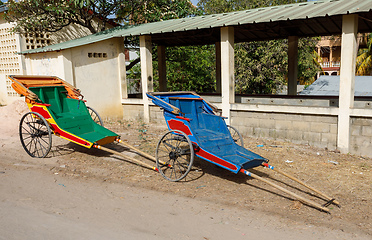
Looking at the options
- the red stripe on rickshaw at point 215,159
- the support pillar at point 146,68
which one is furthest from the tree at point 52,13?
the red stripe on rickshaw at point 215,159

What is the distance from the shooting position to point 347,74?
7797 mm

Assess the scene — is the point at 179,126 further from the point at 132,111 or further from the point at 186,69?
the point at 186,69

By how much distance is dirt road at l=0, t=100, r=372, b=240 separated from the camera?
412 centimetres

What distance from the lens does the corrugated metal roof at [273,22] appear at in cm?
792

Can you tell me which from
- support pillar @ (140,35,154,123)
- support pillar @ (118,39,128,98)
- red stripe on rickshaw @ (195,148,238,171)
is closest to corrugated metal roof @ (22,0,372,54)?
support pillar @ (140,35,154,123)

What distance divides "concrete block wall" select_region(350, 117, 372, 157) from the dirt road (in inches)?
20.0

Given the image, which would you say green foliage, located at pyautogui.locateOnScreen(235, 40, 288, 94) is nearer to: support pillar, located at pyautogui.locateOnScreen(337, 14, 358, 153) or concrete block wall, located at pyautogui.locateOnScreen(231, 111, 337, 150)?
concrete block wall, located at pyautogui.locateOnScreen(231, 111, 337, 150)

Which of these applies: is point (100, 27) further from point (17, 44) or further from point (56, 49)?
point (56, 49)

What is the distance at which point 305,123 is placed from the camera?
339 inches

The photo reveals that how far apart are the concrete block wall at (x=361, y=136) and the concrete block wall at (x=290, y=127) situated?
1.41ft

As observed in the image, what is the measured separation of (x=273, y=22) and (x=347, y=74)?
4.14 metres

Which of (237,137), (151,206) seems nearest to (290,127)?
(237,137)

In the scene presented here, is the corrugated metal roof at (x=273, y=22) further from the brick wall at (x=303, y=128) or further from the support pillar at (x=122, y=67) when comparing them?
the brick wall at (x=303, y=128)

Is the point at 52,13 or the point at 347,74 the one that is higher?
the point at 52,13
